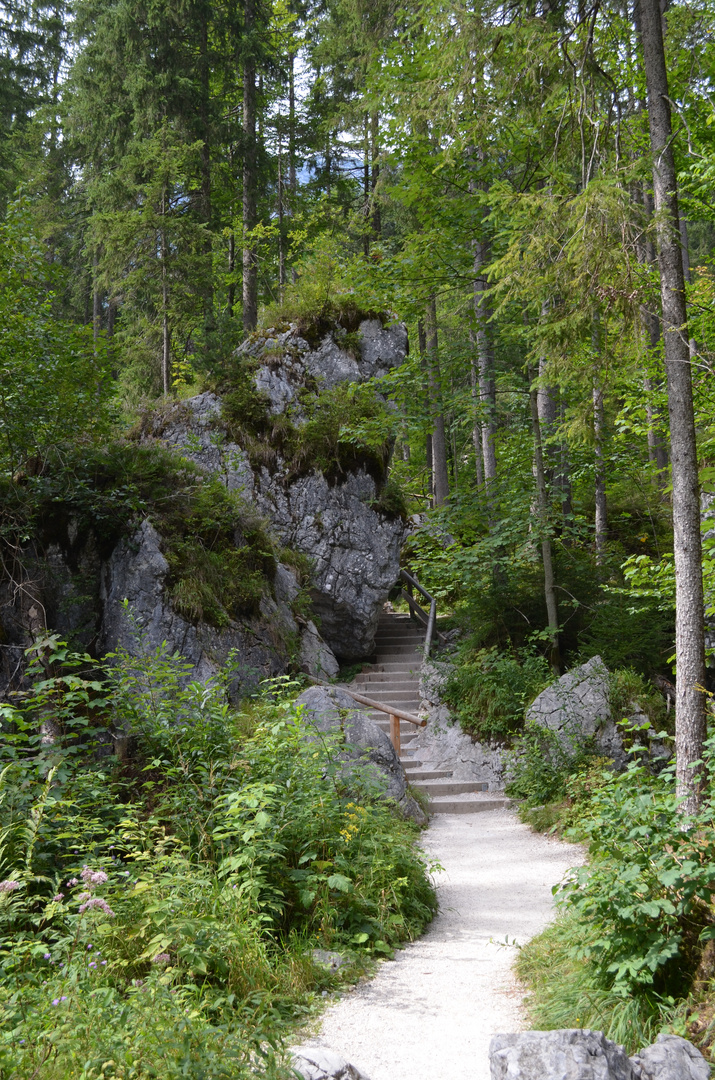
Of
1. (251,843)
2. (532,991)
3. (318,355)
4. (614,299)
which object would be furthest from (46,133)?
(532,991)

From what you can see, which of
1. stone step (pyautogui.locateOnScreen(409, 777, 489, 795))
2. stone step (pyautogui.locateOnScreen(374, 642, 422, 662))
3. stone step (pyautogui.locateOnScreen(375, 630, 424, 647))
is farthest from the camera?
stone step (pyautogui.locateOnScreen(375, 630, 424, 647))

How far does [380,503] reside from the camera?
12836 mm

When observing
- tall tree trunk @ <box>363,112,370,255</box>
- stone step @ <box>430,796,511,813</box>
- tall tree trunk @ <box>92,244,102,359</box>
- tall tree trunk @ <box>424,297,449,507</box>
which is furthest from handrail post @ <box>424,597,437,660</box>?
tall tree trunk @ <box>363,112,370,255</box>

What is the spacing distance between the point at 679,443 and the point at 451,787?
6015mm

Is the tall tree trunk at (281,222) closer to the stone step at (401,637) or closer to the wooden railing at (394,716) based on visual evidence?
the stone step at (401,637)

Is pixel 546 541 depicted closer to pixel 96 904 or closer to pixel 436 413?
pixel 436 413

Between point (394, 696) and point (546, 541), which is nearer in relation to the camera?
point (546, 541)

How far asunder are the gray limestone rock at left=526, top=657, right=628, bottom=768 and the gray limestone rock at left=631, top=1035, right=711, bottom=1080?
589 centimetres

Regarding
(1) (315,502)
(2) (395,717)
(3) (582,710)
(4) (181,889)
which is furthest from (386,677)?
(4) (181,889)

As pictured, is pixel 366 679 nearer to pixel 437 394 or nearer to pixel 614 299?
pixel 437 394

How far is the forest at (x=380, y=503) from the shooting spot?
3238mm

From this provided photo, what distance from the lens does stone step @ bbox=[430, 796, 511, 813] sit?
28.8ft

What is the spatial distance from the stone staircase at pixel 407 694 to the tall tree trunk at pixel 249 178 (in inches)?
288

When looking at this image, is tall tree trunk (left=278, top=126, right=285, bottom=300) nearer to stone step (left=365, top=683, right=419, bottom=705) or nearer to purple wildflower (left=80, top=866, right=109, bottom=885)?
stone step (left=365, top=683, right=419, bottom=705)
